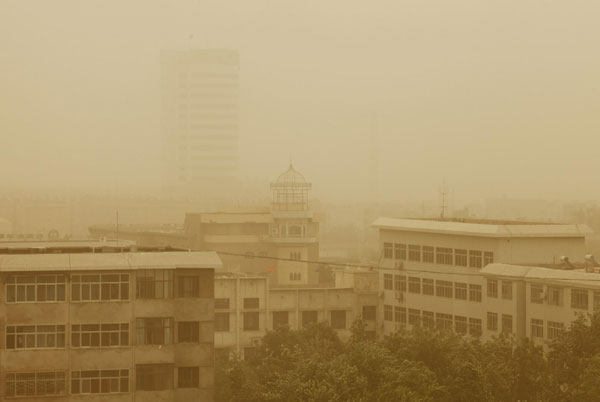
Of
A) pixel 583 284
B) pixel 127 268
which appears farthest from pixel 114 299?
pixel 583 284

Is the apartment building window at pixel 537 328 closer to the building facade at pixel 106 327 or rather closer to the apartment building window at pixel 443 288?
the apartment building window at pixel 443 288

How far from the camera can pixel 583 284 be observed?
1709cm

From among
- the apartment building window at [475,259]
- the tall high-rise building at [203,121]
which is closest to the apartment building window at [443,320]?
the apartment building window at [475,259]

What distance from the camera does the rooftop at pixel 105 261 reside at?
12961mm

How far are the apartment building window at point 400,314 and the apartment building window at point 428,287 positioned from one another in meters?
0.72

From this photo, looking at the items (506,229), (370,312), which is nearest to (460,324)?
(506,229)

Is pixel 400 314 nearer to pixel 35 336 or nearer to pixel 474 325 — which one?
pixel 474 325

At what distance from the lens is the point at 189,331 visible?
43.6 feet

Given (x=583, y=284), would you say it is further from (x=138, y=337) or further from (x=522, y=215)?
(x=522, y=215)

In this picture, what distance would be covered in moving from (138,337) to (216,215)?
1755cm

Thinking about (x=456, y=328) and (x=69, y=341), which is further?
(x=456, y=328)

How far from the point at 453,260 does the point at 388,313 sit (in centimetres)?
205

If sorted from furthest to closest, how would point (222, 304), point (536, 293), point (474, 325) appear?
1. point (222, 304)
2. point (474, 325)
3. point (536, 293)

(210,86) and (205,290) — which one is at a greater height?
(210,86)
